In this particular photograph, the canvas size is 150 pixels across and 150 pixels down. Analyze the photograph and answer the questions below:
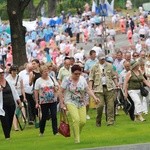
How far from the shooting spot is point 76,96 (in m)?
18.3

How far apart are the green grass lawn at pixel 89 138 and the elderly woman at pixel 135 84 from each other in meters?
0.49

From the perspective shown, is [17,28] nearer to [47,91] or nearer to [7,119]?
[7,119]

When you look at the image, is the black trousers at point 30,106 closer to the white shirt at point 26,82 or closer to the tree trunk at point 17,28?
→ the white shirt at point 26,82

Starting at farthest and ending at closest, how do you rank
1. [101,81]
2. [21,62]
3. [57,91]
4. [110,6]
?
1. [110,6]
2. [21,62]
3. [101,81]
4. [57,91]

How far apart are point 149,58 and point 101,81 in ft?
20.7

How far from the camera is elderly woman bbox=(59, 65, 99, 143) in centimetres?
1812

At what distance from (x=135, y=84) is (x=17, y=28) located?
9.55 metres

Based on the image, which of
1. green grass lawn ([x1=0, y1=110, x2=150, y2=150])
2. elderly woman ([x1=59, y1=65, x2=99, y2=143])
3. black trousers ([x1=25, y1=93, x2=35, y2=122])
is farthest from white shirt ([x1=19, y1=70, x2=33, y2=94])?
elderly woman ([x1=59, y1=65, x2=99, y2=143])

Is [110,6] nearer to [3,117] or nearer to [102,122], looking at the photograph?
[102,122]

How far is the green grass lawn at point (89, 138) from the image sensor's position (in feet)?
59.8

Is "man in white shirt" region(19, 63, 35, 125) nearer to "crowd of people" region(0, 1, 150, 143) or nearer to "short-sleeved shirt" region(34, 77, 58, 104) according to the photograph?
"crowd of people" region(0, 1, 150, 143)

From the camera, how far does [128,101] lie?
23812 millimetres

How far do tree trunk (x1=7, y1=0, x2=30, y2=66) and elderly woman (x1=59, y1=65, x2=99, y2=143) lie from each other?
13.5 m

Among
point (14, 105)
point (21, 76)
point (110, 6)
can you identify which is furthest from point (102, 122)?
point (110, 6)
